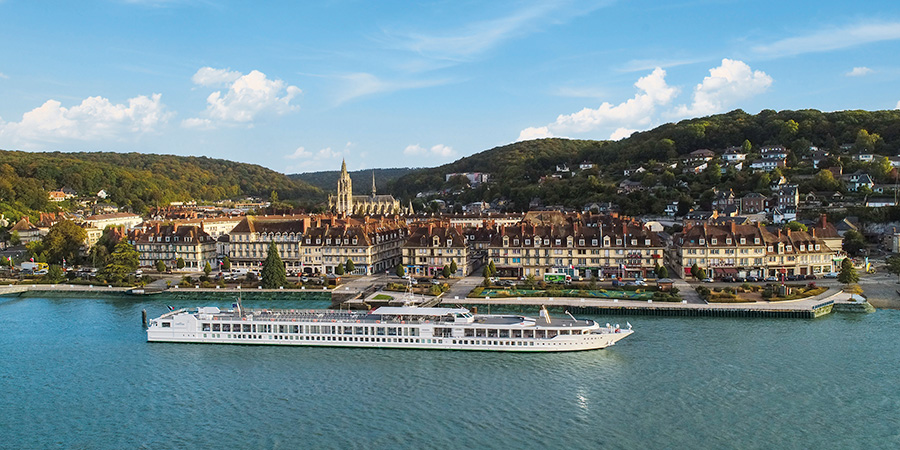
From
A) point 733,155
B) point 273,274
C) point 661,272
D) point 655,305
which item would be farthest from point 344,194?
point 655,305

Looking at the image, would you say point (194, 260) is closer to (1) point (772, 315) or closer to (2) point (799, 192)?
(1) point (772, 315)

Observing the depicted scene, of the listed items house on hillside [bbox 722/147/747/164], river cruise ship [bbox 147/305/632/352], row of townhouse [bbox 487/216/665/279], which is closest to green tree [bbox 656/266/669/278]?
row of townhouse [bbox 487/216/665/279]

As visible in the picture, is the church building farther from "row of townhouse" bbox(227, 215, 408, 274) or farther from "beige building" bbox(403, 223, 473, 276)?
"beige building" bbox(403, 223, 473, 276)

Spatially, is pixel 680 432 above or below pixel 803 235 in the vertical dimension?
below

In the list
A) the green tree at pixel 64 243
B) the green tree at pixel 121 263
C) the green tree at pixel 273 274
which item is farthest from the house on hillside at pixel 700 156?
the green tree at pixel 64 243

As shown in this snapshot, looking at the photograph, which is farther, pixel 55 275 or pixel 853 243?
pixel 853 243

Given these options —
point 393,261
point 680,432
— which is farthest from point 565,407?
point 393,261

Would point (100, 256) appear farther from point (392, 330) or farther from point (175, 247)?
point (392, 330)
